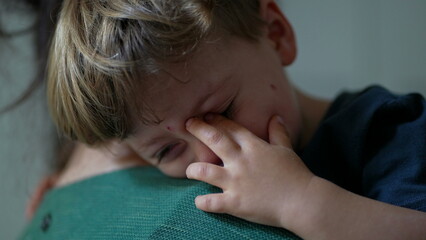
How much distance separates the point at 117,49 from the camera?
0.62 meters

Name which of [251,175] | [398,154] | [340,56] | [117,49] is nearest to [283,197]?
[251,175]

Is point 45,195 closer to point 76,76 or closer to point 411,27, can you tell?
point 76,76

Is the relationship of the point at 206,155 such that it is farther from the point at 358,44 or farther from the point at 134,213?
the point at 358,44

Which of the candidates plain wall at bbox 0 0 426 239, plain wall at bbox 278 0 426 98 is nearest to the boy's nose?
plain wall at bbox 0 0 426 239

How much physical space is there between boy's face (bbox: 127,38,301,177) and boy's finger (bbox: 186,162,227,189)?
0.11 feet

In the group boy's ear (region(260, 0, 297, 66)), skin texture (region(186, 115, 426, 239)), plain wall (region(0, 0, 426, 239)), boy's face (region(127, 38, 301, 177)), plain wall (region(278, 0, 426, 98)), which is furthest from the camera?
plain wall (region(278, 0, 426, 98))

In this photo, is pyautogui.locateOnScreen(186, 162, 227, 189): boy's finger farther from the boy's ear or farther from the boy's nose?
the boy's ear

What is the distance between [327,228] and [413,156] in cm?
15

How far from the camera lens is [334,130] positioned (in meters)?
0.70

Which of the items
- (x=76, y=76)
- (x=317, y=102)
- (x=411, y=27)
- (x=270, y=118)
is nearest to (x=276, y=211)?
(x=270, y=118)

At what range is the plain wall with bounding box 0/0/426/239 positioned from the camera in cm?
151

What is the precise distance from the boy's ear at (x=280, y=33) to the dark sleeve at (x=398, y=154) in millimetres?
193

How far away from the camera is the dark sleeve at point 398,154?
1.89ft

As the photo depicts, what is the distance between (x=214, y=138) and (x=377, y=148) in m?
0.21
